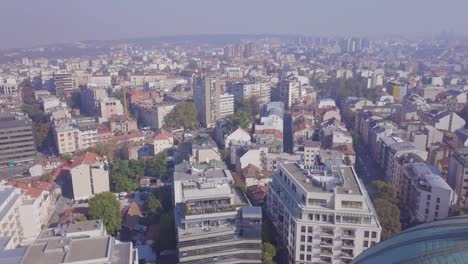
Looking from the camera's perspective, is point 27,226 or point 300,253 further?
point 27,226

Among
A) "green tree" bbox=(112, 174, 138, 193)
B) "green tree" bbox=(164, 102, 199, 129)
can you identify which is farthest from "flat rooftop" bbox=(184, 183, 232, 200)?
"green tree" bbox=(164, 102, 199, 129)

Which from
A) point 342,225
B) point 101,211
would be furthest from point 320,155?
point 101,211

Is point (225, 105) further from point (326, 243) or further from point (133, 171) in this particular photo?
point (326, 243)

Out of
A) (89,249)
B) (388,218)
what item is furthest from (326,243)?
(89,249)

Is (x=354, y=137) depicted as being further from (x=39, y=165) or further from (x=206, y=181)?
(x=39, y=165)

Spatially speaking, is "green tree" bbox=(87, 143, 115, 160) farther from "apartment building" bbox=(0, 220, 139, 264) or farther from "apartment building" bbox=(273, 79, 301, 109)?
"apartment building" bbox=(273, 79, 301, 109)

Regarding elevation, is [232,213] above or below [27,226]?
above

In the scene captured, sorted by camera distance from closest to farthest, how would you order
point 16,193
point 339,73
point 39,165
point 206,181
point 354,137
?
point 206,181 < point 16,193 < point 39,165 < point 354,137 < point 339,73
